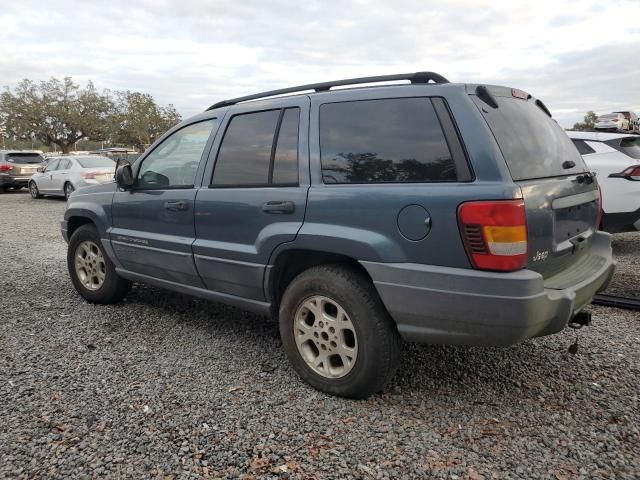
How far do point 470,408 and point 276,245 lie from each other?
1.48 meters

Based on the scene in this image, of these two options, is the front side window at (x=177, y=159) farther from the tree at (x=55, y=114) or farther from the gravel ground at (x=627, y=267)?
the tree at (x=55, y=114)

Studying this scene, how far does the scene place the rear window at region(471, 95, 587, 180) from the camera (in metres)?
2.62

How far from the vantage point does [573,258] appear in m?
2.99

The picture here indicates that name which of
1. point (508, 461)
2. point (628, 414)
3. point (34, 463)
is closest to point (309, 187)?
point (508, 461)

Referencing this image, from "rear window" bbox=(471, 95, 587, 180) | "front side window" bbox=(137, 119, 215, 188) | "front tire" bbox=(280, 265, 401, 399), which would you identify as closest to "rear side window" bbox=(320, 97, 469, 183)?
"rear window" bbox=(471, 95, 587, 180)

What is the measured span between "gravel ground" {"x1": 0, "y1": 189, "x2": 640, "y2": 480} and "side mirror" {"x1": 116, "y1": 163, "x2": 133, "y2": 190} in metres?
1.17

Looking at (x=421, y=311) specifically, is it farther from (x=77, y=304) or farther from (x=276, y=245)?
(x=77, y=304)

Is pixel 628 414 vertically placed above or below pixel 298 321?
below

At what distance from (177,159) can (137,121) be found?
46.7 m

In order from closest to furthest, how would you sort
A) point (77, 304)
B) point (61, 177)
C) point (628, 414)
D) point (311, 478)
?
point (311, 478) < point (628, 414) < point (77, 304) < point (61, 177)

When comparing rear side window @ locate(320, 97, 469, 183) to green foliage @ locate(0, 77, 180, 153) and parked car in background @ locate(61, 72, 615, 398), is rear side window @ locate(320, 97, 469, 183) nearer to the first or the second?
parked car in background @ locate(61, 72, 615, 398)

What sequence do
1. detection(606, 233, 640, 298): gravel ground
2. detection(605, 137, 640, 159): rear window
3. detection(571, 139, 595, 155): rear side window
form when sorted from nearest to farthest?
detection(606, 233, 640, 298): gravel ground → detection(605, 137, 640, 159): rear window → detection(571, 139, 595, 155): rear side window

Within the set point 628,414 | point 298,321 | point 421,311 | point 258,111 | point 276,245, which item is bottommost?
point 628,414

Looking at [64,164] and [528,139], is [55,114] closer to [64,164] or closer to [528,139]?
[64,164]
